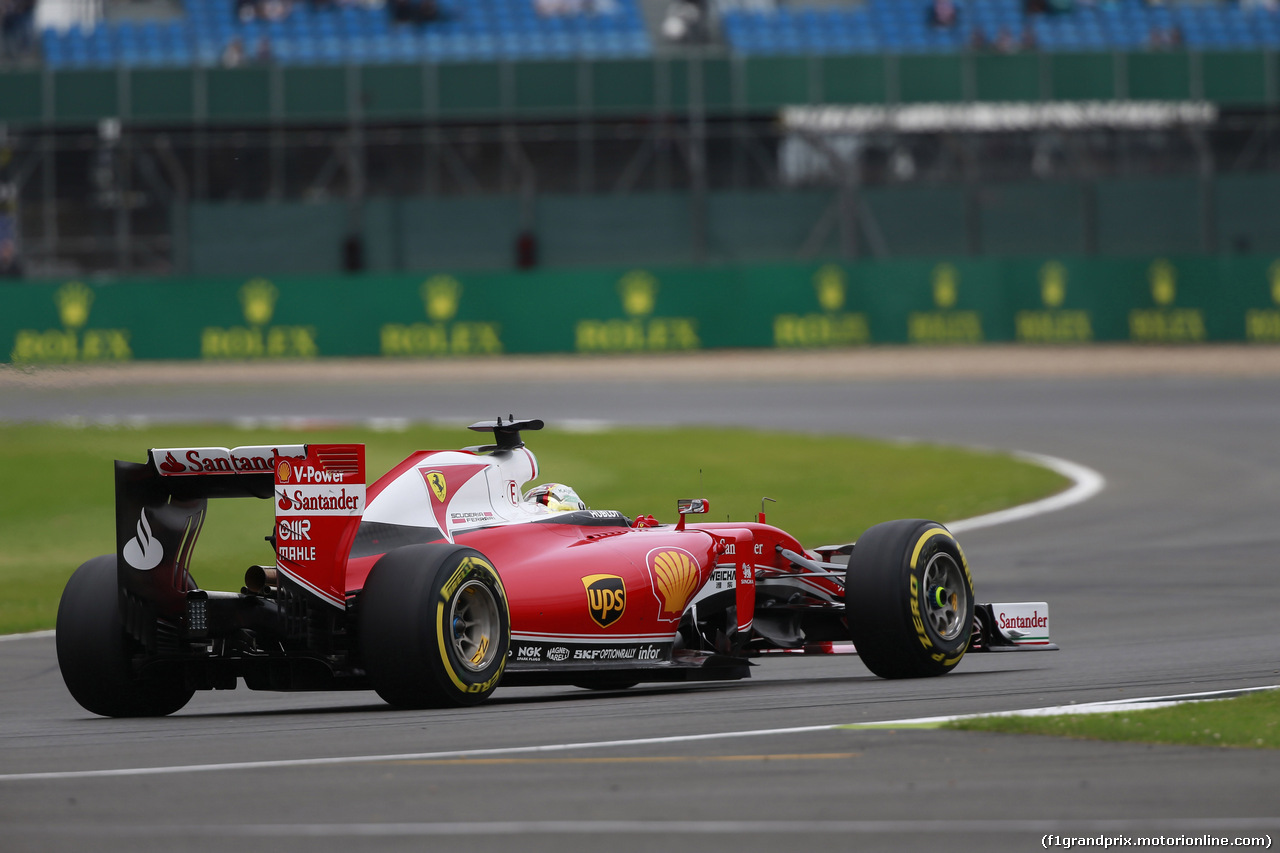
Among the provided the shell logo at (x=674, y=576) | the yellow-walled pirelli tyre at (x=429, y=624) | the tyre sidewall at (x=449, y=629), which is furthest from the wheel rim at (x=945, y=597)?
the yellow-walled pirelli tyre at (x=429, y=624)

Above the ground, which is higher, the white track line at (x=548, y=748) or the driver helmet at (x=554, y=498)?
the driver helmet at (x=554, y=498)

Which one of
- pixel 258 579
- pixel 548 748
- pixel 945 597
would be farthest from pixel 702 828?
pixel 945 597

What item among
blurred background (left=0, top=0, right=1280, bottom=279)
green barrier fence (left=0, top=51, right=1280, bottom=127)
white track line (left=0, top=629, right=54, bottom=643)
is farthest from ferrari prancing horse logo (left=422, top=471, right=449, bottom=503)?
green barrier fence (left=0, top=51, right=1280, bottom=127)

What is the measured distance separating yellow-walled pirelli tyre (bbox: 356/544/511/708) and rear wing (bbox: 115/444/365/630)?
30cm

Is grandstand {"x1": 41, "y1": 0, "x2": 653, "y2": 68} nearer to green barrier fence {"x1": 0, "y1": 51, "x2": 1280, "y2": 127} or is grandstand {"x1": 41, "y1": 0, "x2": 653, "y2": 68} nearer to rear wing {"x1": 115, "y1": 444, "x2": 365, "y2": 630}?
green barrier fence {"x1": 0, "y1": 51, "x2": 1280, "y2": 127}

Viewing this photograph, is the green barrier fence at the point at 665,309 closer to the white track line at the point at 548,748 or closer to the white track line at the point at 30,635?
the white track line at the point at 30,635

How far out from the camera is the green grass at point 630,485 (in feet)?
52.9

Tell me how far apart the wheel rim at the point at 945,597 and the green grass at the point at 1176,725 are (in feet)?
6.67

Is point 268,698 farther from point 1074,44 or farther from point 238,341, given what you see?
point 1074,44

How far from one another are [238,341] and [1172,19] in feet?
85.8

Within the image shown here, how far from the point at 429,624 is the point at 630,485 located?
480 inches

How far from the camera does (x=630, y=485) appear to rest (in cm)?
2005

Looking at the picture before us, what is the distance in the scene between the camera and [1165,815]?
5.48 metres

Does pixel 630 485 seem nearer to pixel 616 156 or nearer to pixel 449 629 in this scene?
pixel 449 629
